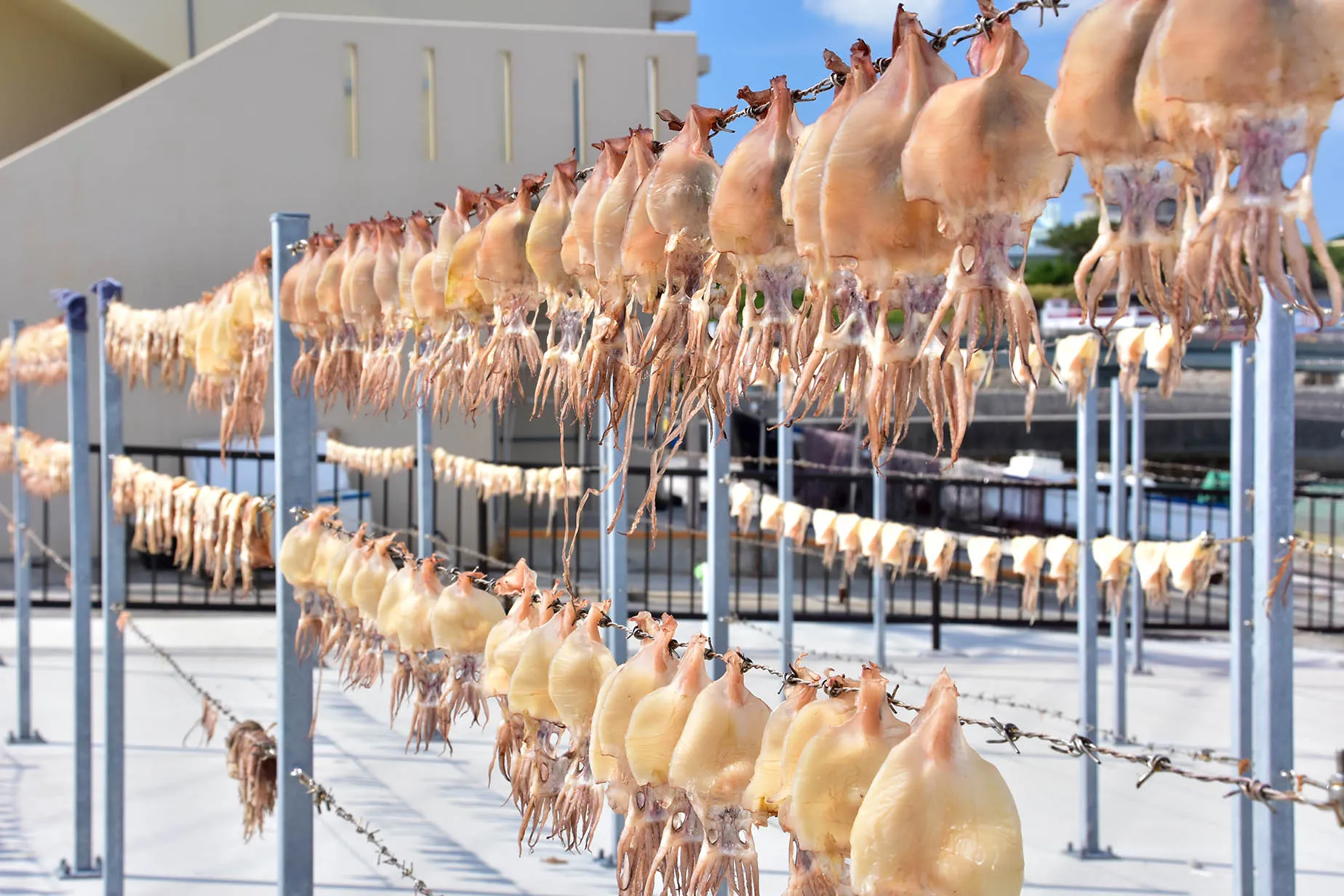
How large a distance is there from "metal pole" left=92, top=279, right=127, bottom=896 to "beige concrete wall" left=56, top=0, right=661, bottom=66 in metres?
7.70

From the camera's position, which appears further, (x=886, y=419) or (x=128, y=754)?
(x=128, y=754)

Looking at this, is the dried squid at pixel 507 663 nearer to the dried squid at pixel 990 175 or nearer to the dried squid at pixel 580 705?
the dried squid at pixel 580 705

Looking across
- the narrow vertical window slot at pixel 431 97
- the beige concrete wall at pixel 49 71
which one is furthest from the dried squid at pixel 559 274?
the beige concrete wall at pixel 49 71

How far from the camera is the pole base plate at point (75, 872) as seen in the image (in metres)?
3.35

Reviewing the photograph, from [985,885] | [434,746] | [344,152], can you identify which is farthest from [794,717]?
[344,152]

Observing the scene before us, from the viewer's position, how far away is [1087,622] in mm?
3523

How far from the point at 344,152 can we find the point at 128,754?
5563 millimetres

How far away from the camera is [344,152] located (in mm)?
8508

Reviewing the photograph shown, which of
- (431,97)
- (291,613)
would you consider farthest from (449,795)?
(431,97)

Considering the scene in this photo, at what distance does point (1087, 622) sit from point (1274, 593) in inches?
63.2

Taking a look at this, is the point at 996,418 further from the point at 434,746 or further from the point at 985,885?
the point at 985,885

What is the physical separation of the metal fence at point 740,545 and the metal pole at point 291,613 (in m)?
4.00

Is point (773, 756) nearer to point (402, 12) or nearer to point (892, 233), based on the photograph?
point (892, 233)

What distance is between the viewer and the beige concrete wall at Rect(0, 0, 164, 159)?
9.76 metres
